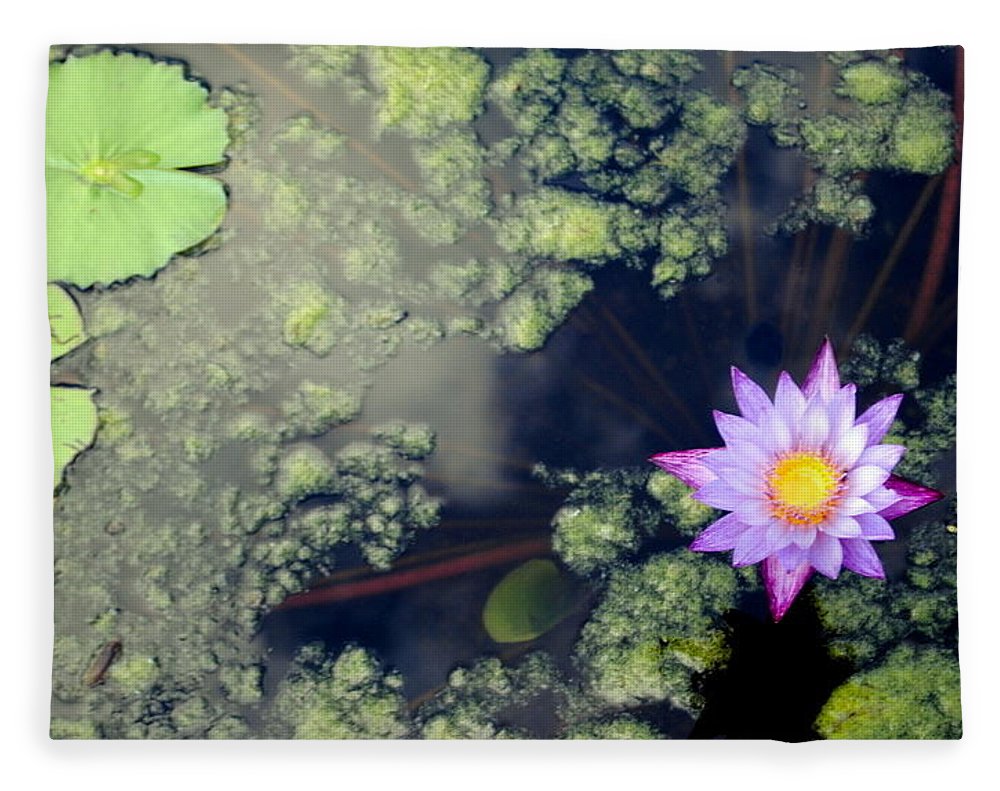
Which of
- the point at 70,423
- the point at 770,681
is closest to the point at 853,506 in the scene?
the point at 770,681

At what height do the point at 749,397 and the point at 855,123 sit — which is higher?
the point at 855,123

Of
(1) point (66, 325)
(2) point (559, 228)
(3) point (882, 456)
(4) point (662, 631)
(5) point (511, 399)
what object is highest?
(2) point (559, 228)

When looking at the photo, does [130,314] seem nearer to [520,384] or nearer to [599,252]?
[520,384]

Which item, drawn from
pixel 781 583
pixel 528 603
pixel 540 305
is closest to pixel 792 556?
pixel 781 583

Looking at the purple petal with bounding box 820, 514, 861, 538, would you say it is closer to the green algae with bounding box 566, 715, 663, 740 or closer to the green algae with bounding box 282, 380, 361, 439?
the green algae with bounding box 566, 715, 663, 740

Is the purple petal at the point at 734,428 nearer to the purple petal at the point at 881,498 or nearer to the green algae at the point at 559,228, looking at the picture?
the purple petal at the point at 881,498

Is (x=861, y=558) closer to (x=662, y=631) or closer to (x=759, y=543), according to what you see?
(x=759, y=543)
